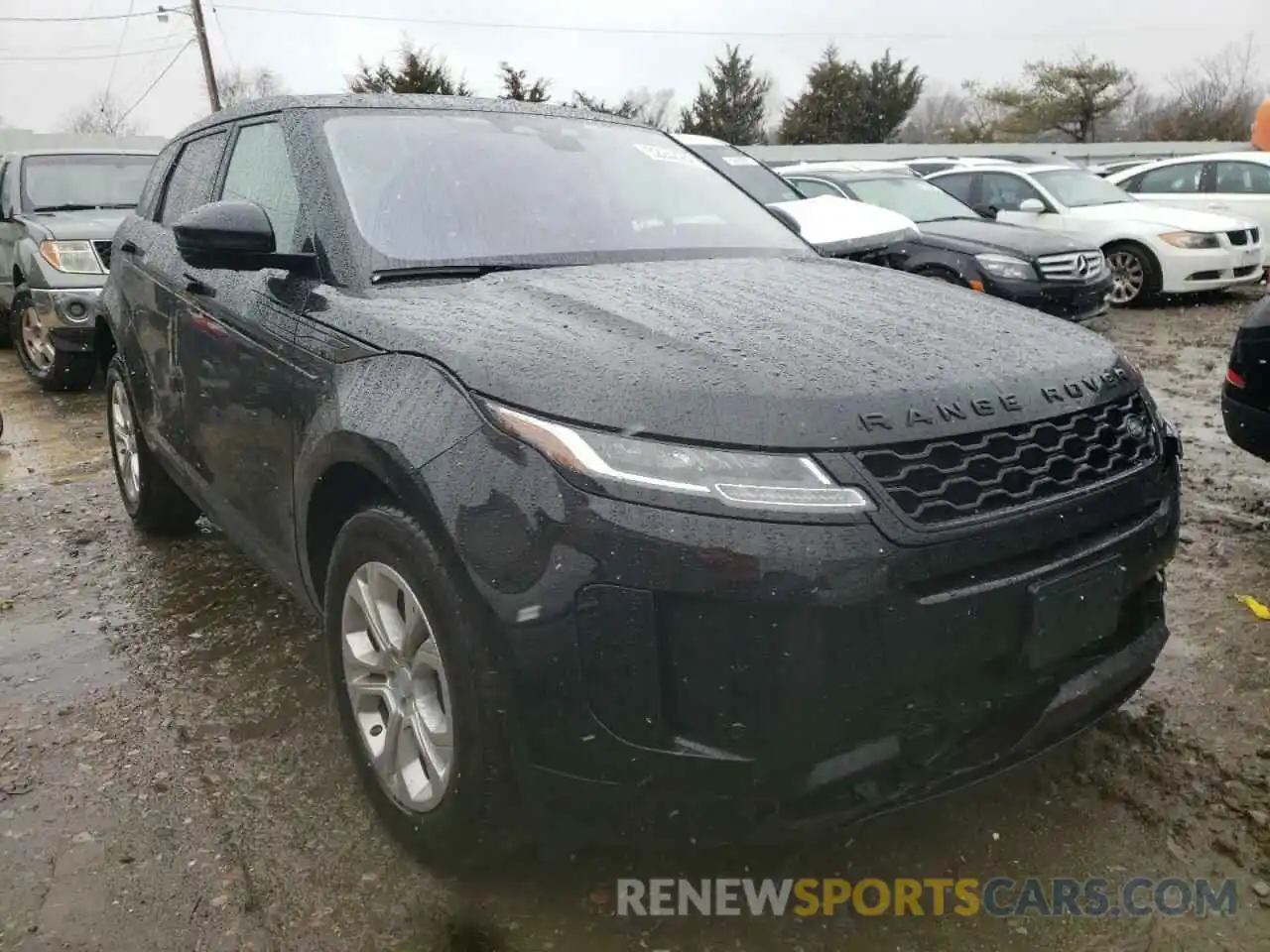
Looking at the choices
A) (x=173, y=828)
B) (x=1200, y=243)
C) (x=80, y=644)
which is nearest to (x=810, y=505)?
(x=173, y=828)

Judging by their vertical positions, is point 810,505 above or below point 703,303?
below

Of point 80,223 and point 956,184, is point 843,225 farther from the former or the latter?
point 956,184

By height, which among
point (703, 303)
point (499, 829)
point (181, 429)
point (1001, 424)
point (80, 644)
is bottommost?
point (80, 644)

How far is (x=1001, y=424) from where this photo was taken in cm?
192

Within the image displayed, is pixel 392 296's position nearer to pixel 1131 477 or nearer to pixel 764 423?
pixel 764 423

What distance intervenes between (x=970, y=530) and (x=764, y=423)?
0.41 meters

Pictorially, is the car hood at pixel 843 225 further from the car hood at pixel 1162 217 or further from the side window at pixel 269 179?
the car hood at pixel 1162 217

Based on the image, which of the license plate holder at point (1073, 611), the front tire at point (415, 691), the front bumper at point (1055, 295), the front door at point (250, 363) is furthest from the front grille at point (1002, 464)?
the front bumper at point (1055, 295)

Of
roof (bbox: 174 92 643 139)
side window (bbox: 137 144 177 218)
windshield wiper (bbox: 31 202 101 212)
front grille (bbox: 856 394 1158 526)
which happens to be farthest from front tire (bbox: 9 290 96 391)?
front grille (bbox: 856 394 1158 526)

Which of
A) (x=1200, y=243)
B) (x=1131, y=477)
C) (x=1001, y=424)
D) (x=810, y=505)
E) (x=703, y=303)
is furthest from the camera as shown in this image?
(x=1200, y=243)

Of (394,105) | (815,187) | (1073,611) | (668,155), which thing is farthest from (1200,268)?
(1073,611)

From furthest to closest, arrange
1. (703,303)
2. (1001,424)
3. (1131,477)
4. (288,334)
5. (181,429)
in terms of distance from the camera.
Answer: (181,429) → (288,334) → (703,303) → (1131,477) → (1001,424)

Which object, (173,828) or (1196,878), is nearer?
(1196,878)

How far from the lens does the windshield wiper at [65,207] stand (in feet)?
26.6
